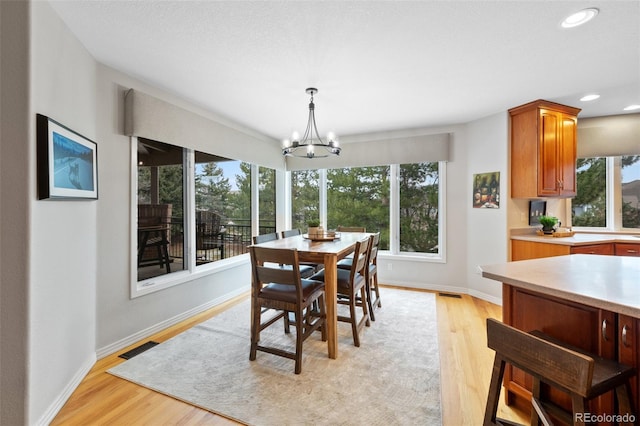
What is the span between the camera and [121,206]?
2.53 meters

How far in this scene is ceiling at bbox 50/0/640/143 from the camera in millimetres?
1729

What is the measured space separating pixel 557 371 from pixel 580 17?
219 cm

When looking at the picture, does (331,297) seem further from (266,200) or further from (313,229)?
(266,200)

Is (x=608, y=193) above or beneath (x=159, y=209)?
above

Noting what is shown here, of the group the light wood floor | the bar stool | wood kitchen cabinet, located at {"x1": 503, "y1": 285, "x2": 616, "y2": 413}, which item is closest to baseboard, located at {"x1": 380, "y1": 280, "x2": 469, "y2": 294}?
the light wood floor

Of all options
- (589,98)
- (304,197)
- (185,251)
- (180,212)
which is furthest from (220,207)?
(589,98)

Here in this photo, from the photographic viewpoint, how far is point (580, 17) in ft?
5.87

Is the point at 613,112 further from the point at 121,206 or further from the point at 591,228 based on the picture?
the point at 121,206

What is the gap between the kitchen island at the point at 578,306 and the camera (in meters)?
1.12

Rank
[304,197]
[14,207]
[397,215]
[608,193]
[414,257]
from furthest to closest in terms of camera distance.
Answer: [304,197] < [397,215] < [414,257] < [608,193] < [14,207]

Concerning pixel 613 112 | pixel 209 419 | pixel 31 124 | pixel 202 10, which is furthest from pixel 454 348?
pixel 613 112

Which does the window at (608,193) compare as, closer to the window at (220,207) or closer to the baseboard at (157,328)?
the window at (220,207)

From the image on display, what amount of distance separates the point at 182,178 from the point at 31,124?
1726mm

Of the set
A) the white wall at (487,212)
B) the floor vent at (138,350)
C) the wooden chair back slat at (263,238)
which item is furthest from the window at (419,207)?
the floor vent at (138,350)
